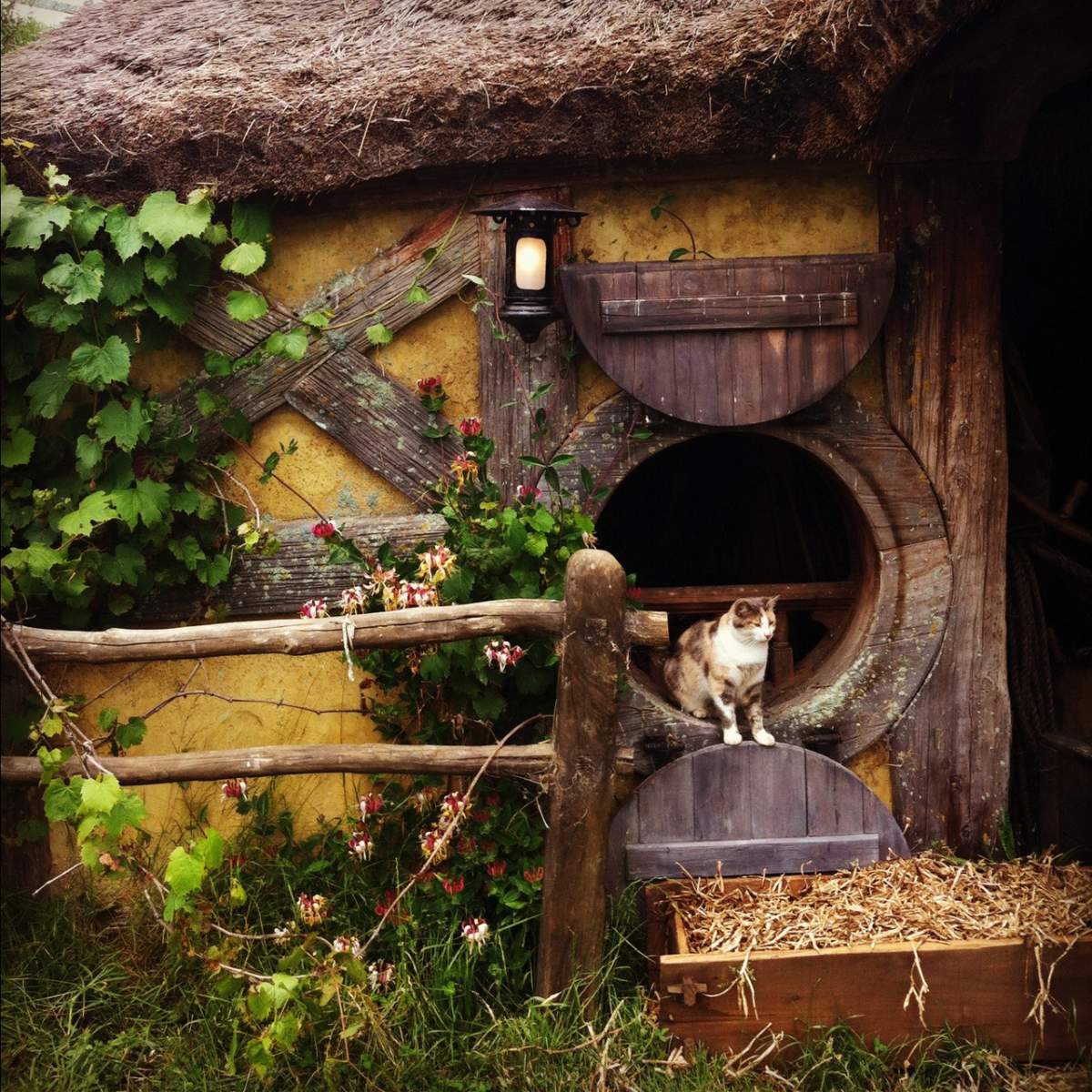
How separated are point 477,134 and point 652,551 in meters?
2.96

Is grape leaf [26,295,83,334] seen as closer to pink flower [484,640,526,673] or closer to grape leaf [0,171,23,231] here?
grape leaf [0,171,23,231]

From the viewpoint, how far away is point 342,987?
2.91 metres

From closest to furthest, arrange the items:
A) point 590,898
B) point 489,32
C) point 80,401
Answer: point 590,898, point 489,32, point 80,401

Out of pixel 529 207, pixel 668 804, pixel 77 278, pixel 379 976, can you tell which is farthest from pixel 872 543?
pixel 77 278

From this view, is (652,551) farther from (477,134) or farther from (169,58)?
(169,58)

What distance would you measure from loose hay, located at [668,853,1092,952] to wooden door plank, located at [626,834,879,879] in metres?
0.05

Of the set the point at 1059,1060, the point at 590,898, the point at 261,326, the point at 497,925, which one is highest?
the point at 261,326

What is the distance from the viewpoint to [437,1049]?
302cm

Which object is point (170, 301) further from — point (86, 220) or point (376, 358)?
point (376, 358)

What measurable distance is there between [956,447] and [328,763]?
229 centimetres

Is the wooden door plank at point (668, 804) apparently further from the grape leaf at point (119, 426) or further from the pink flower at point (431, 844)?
the grape leaf at point (119, 426)

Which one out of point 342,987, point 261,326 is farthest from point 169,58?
point 342,987

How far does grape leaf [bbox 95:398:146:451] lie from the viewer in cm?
356

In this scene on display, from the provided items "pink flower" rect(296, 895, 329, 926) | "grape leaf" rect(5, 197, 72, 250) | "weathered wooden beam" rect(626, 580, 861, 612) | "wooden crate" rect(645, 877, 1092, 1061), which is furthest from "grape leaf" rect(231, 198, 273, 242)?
"wooden crate" rect(645, 877, 1092, 1061)
